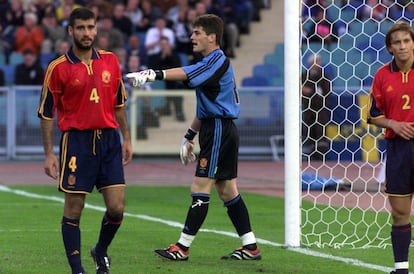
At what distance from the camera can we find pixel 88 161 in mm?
8102

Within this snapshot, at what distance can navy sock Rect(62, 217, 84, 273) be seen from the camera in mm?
8062

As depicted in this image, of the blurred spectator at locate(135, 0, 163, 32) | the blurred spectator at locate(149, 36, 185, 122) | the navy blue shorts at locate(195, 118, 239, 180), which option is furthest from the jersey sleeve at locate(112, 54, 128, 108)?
the blurred spectator at locate(135, 0, 163, 32)

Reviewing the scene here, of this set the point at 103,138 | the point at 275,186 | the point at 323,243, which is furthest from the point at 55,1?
the point at 103,138

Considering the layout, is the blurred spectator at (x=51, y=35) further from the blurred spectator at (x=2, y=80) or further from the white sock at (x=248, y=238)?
the white sock at (x=248, y=238)

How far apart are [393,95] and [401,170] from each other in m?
0.55

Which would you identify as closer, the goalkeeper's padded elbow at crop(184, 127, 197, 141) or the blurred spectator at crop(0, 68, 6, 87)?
the goalkeeper's padded elbow at crop(184, 127, 197, 141)

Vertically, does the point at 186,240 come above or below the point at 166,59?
below

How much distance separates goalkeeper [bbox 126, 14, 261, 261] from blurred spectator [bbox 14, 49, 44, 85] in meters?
13.2

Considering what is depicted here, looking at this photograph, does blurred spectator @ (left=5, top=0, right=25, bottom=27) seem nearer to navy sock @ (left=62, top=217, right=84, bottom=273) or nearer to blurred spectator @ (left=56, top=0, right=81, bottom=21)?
blurred spectator @ (left=56, top=0, right=81, bottom=21)

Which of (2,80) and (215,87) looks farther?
(2,80)

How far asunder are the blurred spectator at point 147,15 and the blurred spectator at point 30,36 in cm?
227

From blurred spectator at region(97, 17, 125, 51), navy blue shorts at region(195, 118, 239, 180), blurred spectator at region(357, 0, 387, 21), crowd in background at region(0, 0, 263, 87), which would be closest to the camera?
navy blue shorts at region(195, 118, 239, 180)

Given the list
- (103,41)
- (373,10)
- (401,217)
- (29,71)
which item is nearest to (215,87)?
(401,217)

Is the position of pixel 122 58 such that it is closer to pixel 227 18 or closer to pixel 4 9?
pixel 227 18
